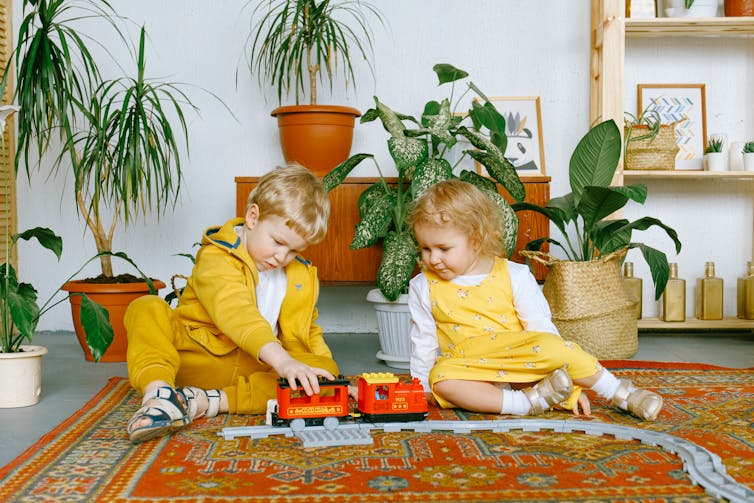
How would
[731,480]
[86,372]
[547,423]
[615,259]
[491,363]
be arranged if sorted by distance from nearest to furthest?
1. [731,480]
2. [547,423]
3. [491,363]
4. [86,372]
5. [615,259]

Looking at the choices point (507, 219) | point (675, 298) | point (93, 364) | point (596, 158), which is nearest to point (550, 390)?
point (507, 219)

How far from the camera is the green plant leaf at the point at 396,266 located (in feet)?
7.95

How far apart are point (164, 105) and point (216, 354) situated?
5.62 ft

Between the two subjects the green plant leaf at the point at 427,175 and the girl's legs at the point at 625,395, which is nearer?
the girl's legs at the point at 625,395

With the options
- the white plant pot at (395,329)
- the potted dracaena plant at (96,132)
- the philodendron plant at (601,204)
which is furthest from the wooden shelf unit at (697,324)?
the potted dracaena plant at (96,132)

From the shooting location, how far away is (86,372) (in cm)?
237

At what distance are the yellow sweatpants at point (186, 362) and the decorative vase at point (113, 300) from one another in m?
0.74

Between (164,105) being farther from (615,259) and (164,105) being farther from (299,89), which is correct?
(615,259)

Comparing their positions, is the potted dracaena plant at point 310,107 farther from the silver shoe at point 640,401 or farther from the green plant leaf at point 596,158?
the silver shoe at point 640,401

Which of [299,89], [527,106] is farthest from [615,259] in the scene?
[299,89]

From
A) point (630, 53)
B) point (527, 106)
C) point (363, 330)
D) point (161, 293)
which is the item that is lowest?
point (363, 330)

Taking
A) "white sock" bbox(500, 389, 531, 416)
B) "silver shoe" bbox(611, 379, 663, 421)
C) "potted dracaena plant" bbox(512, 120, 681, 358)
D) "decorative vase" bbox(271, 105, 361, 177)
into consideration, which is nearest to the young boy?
"white sock" bbox(500, 389, 531, 416)

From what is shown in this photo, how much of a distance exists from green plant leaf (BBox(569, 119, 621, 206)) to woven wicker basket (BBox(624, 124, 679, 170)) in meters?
0.41

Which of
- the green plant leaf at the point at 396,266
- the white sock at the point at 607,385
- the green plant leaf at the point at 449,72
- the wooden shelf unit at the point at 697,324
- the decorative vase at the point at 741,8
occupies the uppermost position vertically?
the decorative vase at the point at 741,8
